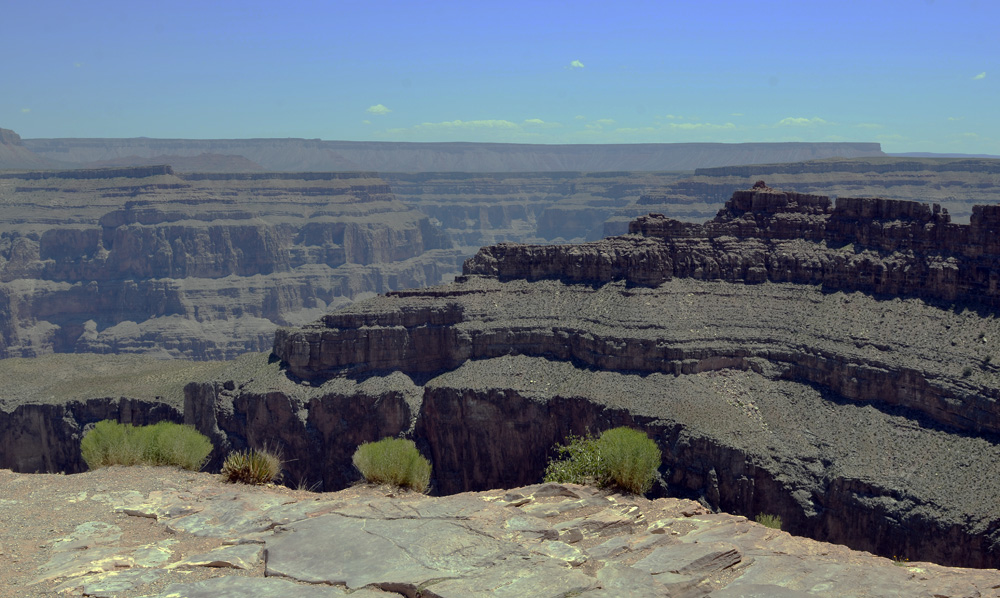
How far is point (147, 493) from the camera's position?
1006 inches

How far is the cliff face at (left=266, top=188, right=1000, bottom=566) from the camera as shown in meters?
52.6

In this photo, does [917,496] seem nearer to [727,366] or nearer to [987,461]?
[987,461]

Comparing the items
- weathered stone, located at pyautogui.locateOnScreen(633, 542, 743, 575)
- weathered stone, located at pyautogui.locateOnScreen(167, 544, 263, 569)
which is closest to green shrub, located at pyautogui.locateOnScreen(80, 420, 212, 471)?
weathered stone, located at pyautogui.locateOnScreen(167, 544, 263, 569)

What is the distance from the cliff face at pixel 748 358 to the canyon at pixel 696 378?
153 mm

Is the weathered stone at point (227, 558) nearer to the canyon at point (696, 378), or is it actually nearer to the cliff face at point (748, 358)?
the canyon at point (696, 378)

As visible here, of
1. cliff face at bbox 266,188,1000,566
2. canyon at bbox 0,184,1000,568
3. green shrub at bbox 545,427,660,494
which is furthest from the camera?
canyon at bbox 0,184,1000,568

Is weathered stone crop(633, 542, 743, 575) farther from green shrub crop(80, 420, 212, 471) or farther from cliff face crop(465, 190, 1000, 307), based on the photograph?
cliff face crop(465, 190, 1000, 307)

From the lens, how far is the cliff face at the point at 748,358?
52594 mm

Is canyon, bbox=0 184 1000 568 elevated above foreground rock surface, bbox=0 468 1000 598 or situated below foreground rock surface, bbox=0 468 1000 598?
below

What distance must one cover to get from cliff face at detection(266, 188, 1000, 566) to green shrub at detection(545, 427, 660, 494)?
72.6 feet

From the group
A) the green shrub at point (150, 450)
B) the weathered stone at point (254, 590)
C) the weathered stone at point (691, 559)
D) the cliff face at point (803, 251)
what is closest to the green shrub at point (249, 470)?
the green shrub at point (150, 450)

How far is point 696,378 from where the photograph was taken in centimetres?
6444

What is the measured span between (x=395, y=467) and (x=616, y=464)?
6.45 meters

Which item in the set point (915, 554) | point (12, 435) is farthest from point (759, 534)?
point (12, 435)
